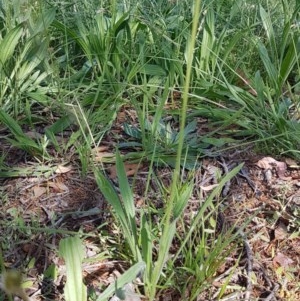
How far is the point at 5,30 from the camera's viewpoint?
2.11 metres

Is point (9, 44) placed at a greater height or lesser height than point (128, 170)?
greater

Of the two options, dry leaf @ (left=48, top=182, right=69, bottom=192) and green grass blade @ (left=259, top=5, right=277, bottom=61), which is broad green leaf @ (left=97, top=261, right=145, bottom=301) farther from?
green grass blade @ (left=259, top=5, right=277, bottom=61)

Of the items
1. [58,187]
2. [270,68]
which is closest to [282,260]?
[58,187]

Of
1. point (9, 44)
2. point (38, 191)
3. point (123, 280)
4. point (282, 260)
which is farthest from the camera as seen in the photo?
point (9, 44)

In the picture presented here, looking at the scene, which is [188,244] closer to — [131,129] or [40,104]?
[131,129]

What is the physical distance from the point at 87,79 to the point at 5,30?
401 mm

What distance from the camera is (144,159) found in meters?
1.65

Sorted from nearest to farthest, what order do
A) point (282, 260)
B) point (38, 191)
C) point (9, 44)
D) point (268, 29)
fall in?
point (282, 260), point (38, 191), point (9, 44), point (268, 29)

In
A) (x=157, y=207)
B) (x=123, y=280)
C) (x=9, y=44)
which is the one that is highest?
(x=9, y=44)

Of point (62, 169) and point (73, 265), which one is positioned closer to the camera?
point (73, 265)

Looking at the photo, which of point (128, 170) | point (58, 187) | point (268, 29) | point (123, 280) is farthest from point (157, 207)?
point (268, 29)

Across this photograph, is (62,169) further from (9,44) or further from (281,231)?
(281,231)

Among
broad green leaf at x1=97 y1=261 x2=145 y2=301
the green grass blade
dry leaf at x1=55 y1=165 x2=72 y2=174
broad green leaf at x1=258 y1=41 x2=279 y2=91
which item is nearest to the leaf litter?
dry leaf at x1=55 y1=165 x2=72 y2=174

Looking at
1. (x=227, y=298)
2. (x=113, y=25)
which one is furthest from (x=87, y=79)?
(x=227, y=298)
